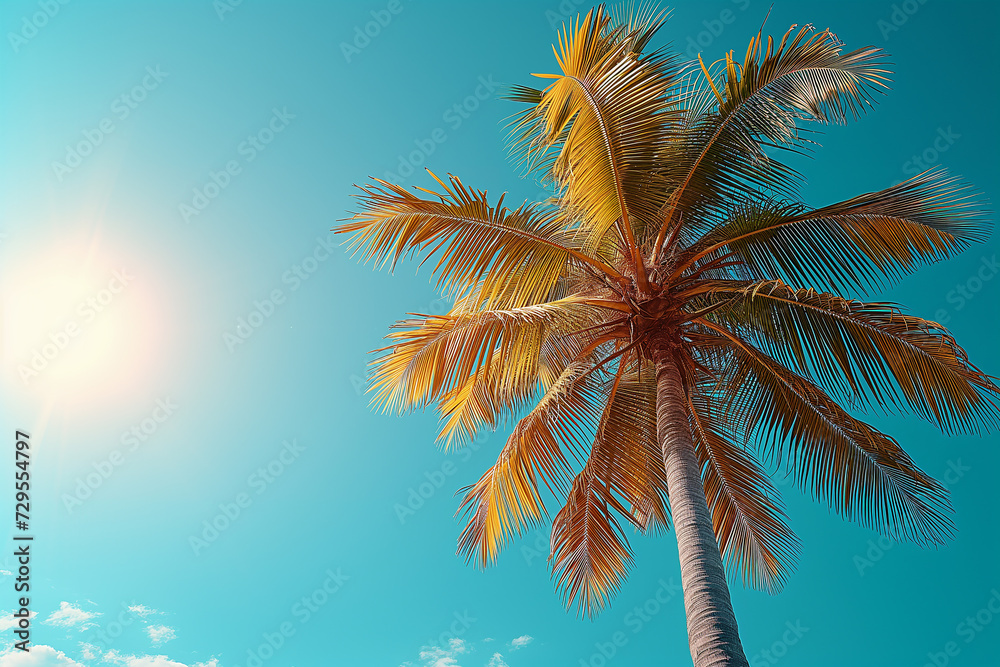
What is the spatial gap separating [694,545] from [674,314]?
8.61ft

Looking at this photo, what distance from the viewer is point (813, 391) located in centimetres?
788

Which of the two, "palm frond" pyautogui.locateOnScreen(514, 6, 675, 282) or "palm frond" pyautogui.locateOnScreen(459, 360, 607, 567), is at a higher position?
"palm frond" pyautogui.locateOnScreen(514, 6, 675, 282)

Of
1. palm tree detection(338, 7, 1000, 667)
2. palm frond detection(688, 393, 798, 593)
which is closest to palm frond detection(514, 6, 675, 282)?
palm tree detection(338, 7, 1000, 667)

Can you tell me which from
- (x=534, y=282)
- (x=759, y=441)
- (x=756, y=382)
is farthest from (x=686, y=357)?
(x=534, y=282)

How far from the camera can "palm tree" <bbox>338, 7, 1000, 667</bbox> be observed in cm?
714

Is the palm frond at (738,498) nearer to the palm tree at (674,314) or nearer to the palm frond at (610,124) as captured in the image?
the palm tree at (674,314)

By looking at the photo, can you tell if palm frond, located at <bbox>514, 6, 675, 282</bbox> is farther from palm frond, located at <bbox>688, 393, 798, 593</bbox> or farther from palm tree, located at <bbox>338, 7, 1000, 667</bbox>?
palm frond, located at <bbox>688, 393, 798, 593</bbox>

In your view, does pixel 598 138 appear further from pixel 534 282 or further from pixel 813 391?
pixel 813 391

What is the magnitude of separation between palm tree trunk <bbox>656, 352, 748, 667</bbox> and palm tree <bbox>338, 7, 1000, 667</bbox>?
36mm

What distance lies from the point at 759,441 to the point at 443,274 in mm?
4453

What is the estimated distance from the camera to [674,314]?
7.78 m

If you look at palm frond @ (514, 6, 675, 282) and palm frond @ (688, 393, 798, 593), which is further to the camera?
palm frond @ (688, 393, 798, 593)

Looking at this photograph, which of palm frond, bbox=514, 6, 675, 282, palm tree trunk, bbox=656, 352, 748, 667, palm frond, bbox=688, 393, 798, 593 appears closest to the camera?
palm tree trunk, bbox=656, 352, 748, 667

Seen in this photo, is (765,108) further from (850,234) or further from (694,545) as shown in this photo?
(694,545)
